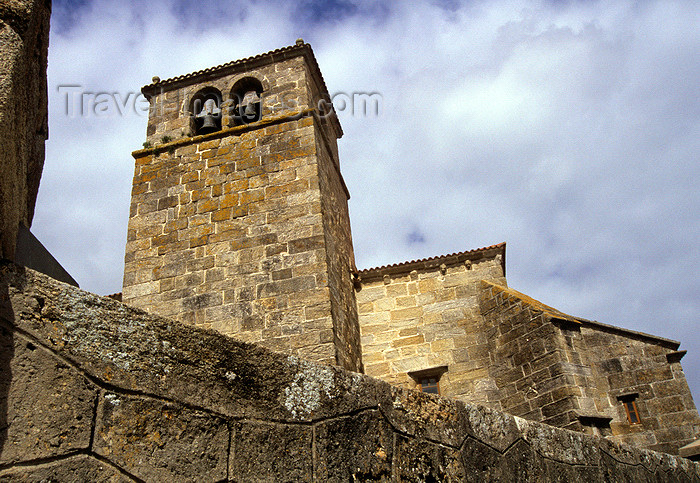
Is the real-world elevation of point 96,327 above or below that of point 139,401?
above

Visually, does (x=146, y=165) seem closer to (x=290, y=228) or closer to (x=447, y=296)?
(x=290, y=228)

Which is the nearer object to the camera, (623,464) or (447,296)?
(623,464)

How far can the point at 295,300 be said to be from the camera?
332 inches

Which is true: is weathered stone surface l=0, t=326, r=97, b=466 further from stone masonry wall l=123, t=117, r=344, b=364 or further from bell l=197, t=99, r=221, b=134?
bell l=197, t=99, r=221, b=134

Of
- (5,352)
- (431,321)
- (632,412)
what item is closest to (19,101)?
(5,352)

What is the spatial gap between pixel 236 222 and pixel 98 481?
8175mm

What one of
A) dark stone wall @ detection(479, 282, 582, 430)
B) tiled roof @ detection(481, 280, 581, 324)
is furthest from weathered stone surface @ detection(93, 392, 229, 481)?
tiled roof @ detection(481, 280, 581, 324)

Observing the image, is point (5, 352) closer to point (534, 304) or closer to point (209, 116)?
point (534, 304)

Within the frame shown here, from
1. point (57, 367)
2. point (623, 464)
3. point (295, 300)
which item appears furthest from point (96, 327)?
point (295, 300)

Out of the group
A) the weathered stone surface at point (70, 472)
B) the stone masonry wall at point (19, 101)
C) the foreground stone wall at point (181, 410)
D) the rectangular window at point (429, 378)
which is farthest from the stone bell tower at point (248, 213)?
the weathered stone surface at point (70, 472)

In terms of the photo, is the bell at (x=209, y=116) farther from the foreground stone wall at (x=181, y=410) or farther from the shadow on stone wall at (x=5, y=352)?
the shadow on stone wall at (x=5, y=352)

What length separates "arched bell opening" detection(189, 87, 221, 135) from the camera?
36.7 feet

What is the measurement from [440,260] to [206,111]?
5232mm

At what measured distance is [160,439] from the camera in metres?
1.59
